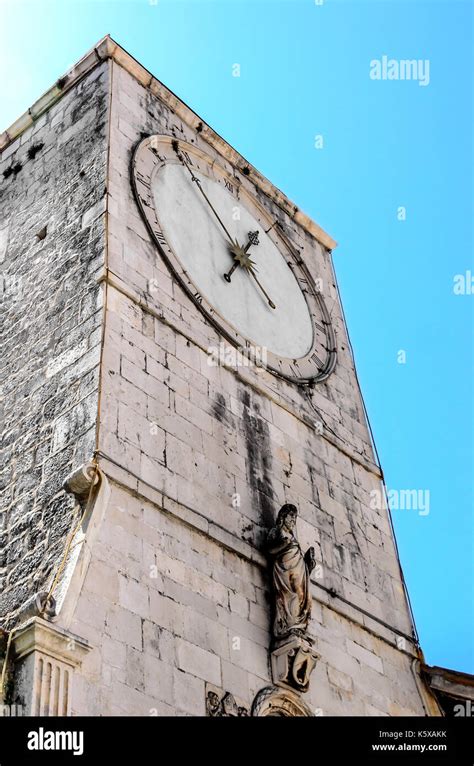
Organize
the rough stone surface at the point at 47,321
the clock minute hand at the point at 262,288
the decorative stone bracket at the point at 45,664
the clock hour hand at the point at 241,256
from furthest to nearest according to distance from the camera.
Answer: the clock minute hand at the point at 262,288
the clock hour hand at the point at 241,256
the rough stone surface at the point at 47,321
the decorative stone bracket at the point at 45,664

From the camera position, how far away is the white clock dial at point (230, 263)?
13195 millimetres

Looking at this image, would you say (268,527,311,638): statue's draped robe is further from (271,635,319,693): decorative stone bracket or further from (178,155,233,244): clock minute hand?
(178,155,233,244): clock minute hand

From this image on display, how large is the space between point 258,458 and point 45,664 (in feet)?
13.4

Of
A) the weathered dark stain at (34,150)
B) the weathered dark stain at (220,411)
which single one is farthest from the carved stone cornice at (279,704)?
the weathered dark stain at (34,150)

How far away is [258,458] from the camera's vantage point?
11.8 metres

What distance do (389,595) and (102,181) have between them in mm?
5300

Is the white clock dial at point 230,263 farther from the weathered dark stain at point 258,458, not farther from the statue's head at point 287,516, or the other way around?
the statue's head at point 287,516

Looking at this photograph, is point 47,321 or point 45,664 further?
point 47,321

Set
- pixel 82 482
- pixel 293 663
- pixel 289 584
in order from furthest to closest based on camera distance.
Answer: pixel 289 584
pixel 293 663
pixel 82 482

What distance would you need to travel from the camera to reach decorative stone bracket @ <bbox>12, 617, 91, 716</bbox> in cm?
805

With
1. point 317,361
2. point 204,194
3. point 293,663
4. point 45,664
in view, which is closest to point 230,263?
point 204,194

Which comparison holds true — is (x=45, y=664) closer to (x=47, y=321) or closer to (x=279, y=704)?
(x=279, y=704)

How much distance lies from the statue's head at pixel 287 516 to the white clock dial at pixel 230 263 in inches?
105

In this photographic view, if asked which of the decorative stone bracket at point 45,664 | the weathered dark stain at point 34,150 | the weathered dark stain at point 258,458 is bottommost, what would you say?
the decorative stone bracket at point 45,664
